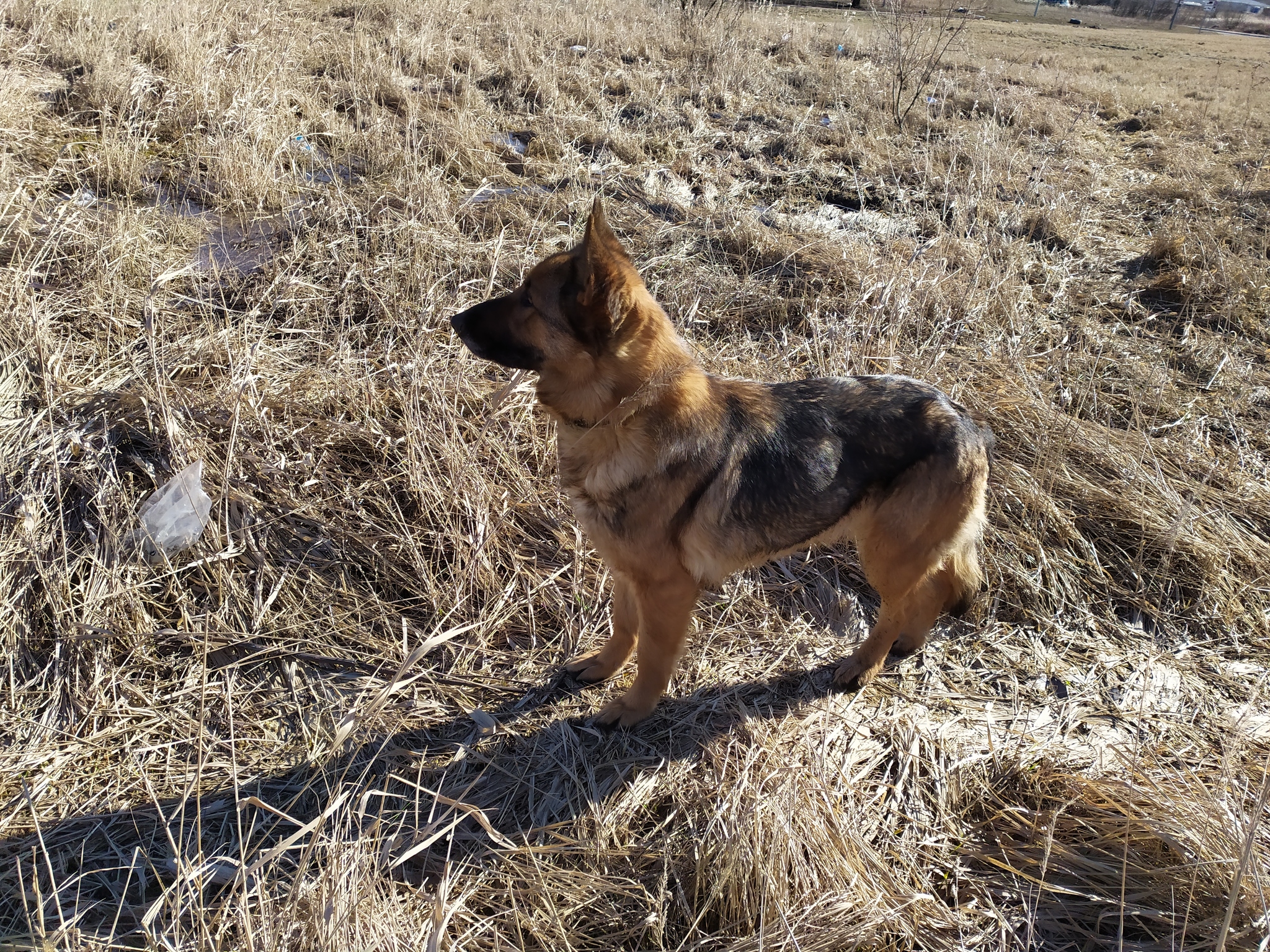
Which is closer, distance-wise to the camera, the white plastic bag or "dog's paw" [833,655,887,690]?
the white plastic bag

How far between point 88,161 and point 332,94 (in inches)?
100

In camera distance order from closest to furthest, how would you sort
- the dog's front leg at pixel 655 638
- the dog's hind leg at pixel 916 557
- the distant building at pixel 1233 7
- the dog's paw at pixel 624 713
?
the dog's front leg at pixel 655 638 < the dog's hind leg at pixel 916 557 < the dog's paw at pixel 624 713 < the distant building at pixel 1233 7

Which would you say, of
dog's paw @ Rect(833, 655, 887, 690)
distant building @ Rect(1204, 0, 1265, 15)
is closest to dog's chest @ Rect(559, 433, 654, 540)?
dog's paw @ Rect(833, 655, 887, 690)

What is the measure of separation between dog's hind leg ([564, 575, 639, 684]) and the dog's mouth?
114 centimetres

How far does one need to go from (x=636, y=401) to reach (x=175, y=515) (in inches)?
89.6

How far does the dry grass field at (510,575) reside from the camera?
2500 mm

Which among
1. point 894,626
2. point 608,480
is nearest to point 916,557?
point 894,626

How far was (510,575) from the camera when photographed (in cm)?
379

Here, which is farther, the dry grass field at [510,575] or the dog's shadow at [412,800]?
the dry grass field at [510,575]

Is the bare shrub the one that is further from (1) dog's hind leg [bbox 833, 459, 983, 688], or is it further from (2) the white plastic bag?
(2) the white plastic bag

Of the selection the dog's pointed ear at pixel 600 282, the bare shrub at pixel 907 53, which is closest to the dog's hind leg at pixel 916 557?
the dog's pointed ear at pixel 600 282

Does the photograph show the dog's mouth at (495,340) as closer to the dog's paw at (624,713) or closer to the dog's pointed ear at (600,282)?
the dog's pointed ear at (600,282)

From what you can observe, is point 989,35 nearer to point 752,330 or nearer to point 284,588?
point 752,330

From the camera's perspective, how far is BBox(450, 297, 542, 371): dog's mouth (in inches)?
110
